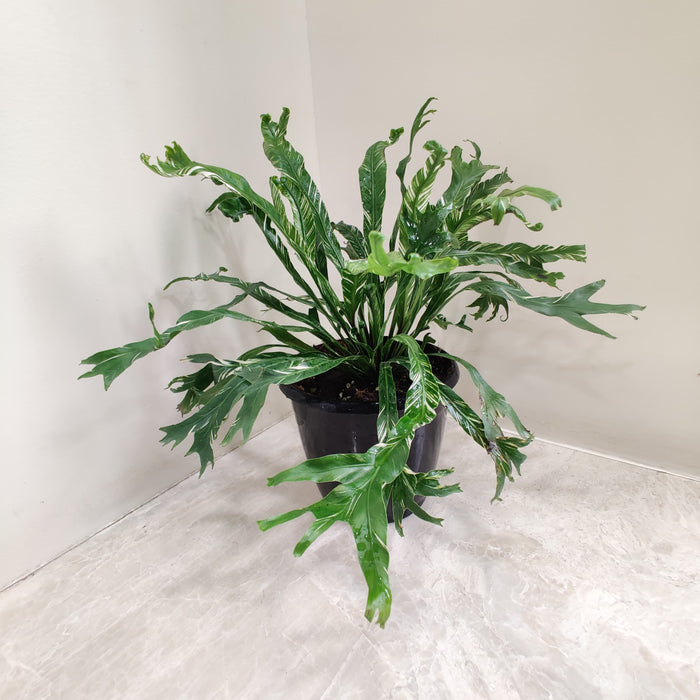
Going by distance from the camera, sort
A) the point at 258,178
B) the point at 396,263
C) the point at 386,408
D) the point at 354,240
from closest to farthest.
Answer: the point at 396,263 < the point at 386,408 < the point at 354,240 < the point at 258,178

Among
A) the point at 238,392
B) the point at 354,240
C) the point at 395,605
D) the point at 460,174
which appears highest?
the point at 460,174

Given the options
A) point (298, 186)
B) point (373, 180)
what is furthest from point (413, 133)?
point (298, 186)

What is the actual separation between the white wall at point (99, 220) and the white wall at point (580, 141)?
310 mm

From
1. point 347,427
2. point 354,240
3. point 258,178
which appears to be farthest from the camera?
point 258,178

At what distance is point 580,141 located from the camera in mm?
1017

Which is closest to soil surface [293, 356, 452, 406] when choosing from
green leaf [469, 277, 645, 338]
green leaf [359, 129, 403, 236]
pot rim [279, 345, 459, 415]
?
pot rim [279, 345, 459, 415]

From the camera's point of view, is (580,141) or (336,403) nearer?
(336,403)

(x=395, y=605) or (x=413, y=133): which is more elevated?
(x=413, y=133)

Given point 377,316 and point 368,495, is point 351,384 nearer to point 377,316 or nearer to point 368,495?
point 377,316

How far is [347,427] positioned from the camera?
2.90 feet

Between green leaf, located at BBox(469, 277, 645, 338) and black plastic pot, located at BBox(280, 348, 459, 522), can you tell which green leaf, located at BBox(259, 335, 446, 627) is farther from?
green leaf, located at BBox(469, 277, 645, 338)

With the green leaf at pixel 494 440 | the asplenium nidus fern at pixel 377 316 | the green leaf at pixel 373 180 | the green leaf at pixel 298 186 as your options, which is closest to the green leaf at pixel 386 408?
the asplenium nidus fern at pixel 377 316

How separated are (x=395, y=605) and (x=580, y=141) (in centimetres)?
107

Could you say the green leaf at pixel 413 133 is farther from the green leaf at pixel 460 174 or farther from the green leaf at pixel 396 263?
the green leaf at pixel 396 263
